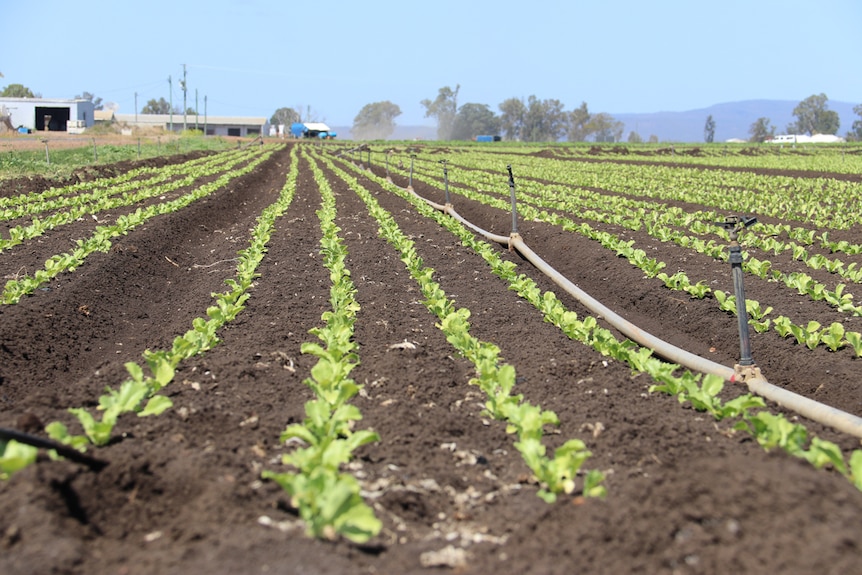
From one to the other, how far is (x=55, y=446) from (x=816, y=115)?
186177 mm

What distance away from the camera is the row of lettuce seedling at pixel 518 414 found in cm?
354

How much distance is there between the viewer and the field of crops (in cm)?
291

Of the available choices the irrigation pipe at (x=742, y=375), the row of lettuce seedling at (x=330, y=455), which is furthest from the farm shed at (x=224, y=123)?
the row of lettuce seedling at (x=330, y=455)

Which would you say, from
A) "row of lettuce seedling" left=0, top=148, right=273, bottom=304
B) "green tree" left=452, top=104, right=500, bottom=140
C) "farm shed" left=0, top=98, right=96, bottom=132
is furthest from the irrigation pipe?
"green tree" left=452, top=104, right=500, bottom=140

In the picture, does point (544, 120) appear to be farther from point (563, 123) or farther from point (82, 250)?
point (82, 250)

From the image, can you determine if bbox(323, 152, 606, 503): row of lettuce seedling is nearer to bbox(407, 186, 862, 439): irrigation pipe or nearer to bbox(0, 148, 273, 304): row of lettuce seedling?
bbox(407, 186, 862, 439): irrigation pipe

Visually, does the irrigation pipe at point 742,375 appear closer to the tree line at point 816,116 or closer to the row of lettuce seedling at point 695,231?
the row of lettuce seedling at point 695,231

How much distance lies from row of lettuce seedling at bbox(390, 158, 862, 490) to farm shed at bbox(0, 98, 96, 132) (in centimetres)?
7658

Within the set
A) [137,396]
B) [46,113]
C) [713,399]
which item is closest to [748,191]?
[713,399]

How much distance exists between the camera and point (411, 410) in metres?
4.71

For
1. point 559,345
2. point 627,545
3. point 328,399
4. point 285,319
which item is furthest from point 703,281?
point 627,545

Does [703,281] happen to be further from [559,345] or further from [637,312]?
[559,345]

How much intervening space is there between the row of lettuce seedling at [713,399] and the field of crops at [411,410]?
0.02m

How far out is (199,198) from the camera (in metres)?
17.3
